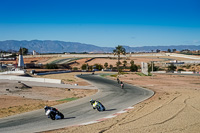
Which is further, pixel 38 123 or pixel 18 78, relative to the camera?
pixel 18 78

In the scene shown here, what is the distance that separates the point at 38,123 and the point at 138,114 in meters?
7.81

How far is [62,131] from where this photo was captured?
15.8 meters

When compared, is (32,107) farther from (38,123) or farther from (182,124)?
(182,124)

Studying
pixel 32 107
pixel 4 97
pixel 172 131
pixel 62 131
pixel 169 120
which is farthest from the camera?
pixel 4 97

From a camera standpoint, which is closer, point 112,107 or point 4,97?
point 112,107

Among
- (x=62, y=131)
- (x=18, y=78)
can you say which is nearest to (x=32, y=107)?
(x=62, y=131)

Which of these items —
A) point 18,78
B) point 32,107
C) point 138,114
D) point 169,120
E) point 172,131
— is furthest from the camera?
point 18,78

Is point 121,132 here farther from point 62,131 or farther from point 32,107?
point 32,107

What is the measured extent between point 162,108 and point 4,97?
19013 millimetres

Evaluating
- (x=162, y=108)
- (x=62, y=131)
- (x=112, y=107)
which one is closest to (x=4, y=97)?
Answer: (x=112, y=107)

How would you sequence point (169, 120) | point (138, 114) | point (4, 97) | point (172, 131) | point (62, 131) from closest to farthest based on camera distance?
point (172, 131) < point (62, 131) < point (169, 120) < point (138, 114) < point (4, 97)

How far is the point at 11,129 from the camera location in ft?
53.9

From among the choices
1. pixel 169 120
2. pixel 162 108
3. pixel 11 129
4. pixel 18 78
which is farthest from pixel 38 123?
pixel 18 78

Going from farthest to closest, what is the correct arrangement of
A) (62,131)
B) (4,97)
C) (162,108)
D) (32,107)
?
1. (4,97)
2. (32,107)
3. (162,108)
4. (62,131)
